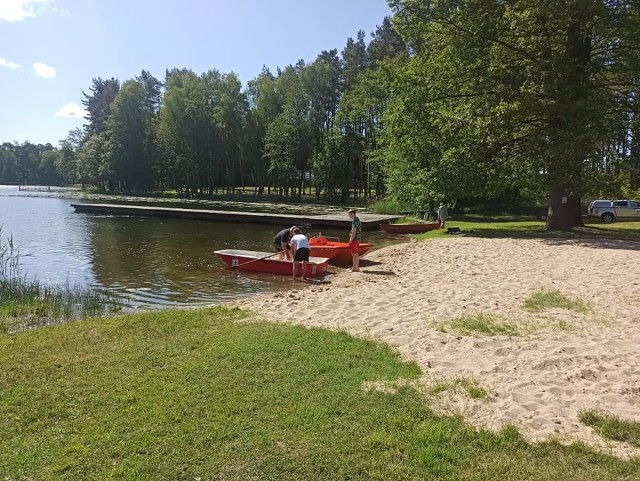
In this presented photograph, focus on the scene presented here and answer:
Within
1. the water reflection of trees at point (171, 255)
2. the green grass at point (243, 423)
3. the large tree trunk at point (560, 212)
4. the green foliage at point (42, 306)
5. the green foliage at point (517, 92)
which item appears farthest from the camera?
the large tree trunk at point (560, 212)

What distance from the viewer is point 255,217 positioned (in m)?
36.8

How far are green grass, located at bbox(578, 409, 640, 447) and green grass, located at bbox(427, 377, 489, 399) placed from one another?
97 cm

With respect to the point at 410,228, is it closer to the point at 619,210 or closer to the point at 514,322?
the point at 619,210

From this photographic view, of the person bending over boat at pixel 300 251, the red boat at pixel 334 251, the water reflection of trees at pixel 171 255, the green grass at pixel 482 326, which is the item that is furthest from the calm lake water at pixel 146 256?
the green grass at pixel 482 326

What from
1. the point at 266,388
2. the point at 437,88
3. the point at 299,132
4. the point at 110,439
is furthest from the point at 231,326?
the point at 299,132

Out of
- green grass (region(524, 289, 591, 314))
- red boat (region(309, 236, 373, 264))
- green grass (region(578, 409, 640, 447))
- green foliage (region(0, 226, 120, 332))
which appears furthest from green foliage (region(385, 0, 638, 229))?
green grass (region(578, 409, 640, 447))

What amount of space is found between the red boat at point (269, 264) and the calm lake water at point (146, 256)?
0.41 metres

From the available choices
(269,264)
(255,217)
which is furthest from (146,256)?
(255,217)

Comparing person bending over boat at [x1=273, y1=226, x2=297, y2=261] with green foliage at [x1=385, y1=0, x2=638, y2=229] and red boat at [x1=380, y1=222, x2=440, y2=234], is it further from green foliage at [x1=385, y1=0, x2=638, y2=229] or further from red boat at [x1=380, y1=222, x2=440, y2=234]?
red boat at [x1=380, y1=222, x2=440, y2=234]

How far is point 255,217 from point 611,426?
3344 cm

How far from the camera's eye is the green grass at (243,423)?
12.6ft

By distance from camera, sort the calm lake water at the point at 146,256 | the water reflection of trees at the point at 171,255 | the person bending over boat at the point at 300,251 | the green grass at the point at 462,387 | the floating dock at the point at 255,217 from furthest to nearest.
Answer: the floating dock at the point at 255,217 → the person bending over boat at the point at 300,251 → the water reflection of trees at the point at 171,255 → the calm lake water at the point at 146,256 → the green grass at the point at 462,387

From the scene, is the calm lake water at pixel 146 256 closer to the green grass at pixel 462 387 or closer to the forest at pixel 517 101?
the forest at pixel 517 101

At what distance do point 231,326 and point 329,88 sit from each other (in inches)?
2405
